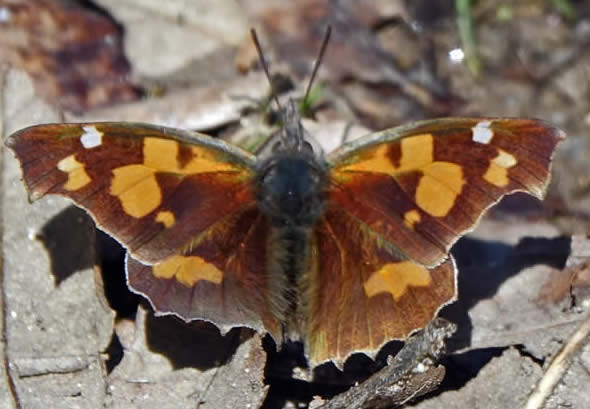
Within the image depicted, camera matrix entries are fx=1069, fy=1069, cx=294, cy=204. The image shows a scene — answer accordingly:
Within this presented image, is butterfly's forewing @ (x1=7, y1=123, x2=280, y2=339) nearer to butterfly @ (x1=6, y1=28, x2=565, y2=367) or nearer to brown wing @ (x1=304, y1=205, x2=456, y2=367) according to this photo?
butterfly @ (x1=6, y1=28, x2=565, y2=367)

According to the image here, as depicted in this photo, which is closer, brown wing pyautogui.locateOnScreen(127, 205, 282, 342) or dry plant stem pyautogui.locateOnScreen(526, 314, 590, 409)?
brown wing pyautogui.locateOnScreen(127, 205, 282, 342)

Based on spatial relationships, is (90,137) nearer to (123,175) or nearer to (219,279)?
(123,175)

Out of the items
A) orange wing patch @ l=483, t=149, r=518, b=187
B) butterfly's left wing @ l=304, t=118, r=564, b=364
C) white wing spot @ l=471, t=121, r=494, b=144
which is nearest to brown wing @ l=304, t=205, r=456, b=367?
butterfly's left wing @ l=304, t=118, r=564, b=364

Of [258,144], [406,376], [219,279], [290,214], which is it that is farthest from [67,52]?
[406,376]

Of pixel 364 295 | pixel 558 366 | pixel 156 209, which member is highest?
pixel 156 209

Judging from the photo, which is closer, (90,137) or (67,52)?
(90,137)

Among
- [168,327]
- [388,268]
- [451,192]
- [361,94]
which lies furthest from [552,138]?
[361,94]

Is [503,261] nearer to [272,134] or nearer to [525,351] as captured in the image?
[525,351]
